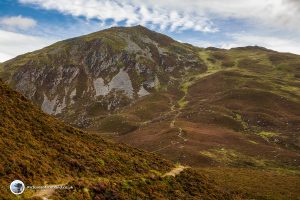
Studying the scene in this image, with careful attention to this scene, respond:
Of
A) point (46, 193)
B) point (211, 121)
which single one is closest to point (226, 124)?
point (211, 121)

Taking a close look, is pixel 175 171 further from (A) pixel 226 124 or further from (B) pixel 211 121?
(B) pixel 211 121

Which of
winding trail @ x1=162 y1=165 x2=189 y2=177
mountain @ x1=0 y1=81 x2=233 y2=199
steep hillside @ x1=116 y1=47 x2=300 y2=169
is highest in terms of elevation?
mountain @ x1=0 y1=81 x2=233 y2=199

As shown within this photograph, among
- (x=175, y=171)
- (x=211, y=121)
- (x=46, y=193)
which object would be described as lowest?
(x=211, y=121)

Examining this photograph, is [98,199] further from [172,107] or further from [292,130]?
[172,107]

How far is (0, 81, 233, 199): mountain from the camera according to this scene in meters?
27.4

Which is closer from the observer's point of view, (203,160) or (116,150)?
(116,150)

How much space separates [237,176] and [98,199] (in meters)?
48.8

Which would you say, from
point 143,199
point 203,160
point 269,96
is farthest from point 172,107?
point 143,199

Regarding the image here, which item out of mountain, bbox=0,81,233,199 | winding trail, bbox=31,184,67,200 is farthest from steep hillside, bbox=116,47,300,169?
winding trail, bbox=31,184,67,200

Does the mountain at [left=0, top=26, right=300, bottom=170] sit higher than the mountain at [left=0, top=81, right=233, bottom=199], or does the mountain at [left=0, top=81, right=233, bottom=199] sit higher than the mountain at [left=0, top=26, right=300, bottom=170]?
the mountain at [left=0, top=81, right=233, bottom=199]

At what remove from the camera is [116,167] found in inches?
1476

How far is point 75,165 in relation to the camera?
32.9 m

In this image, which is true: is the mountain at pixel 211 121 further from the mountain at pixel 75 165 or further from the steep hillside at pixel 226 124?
the mountain at pixel 75 165

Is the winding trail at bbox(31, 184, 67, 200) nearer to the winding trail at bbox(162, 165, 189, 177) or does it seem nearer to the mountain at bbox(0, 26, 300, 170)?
the winding trail at bbox(162, 165, 189, 177)
